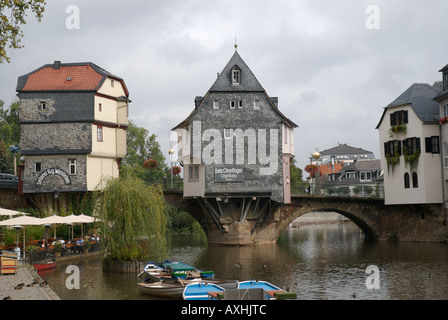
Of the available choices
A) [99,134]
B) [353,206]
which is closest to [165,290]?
→ [99,134]

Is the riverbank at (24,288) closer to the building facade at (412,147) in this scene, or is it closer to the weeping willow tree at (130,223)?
the weeping willow tree at (130,223)

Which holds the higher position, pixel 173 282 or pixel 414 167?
pixel 414 167

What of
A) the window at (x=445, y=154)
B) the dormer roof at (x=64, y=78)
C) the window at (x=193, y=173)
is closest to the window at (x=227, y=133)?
the window at (x=193, y=173)

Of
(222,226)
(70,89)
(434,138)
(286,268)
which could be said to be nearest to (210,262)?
(286,268)

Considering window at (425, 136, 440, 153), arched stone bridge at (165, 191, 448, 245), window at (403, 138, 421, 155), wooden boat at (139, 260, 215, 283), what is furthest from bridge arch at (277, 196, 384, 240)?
wooden boat at (139, 260, 215, 283)

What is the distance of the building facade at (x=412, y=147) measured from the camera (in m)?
50.2

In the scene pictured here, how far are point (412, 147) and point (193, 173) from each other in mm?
19170

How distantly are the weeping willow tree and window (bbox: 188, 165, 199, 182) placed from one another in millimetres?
19213

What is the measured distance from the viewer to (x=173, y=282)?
26.1 meters

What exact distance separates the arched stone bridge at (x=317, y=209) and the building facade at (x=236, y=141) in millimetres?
2304
